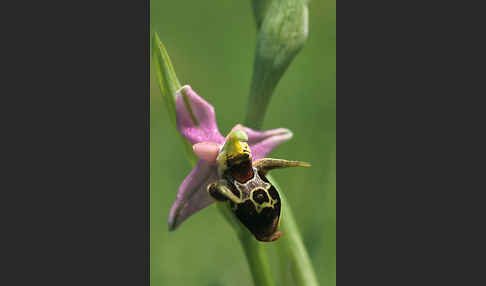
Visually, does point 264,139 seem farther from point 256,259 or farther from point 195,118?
point 256,259

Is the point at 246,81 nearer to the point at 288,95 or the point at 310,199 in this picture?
the point at 288,95

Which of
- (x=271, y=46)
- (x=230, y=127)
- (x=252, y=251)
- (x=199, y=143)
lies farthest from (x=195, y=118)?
(x=230, y=127)

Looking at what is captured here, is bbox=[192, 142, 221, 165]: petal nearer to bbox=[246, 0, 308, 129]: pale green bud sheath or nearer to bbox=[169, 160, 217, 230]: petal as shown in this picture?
bbox=[169, 160, 217, 230]: petal

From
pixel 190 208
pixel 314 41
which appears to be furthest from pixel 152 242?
pixel 314 41

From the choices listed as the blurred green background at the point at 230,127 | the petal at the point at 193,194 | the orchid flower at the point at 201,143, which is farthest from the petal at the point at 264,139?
the blurred green background at the point at 230,127

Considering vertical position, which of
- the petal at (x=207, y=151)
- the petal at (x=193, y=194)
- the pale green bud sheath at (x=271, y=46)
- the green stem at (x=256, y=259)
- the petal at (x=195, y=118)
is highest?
the pale green bud sheath at (x=271, y=46)

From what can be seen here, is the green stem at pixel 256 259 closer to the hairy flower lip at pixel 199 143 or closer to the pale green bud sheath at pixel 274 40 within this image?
the hairy flower lip at pixel 199 143
